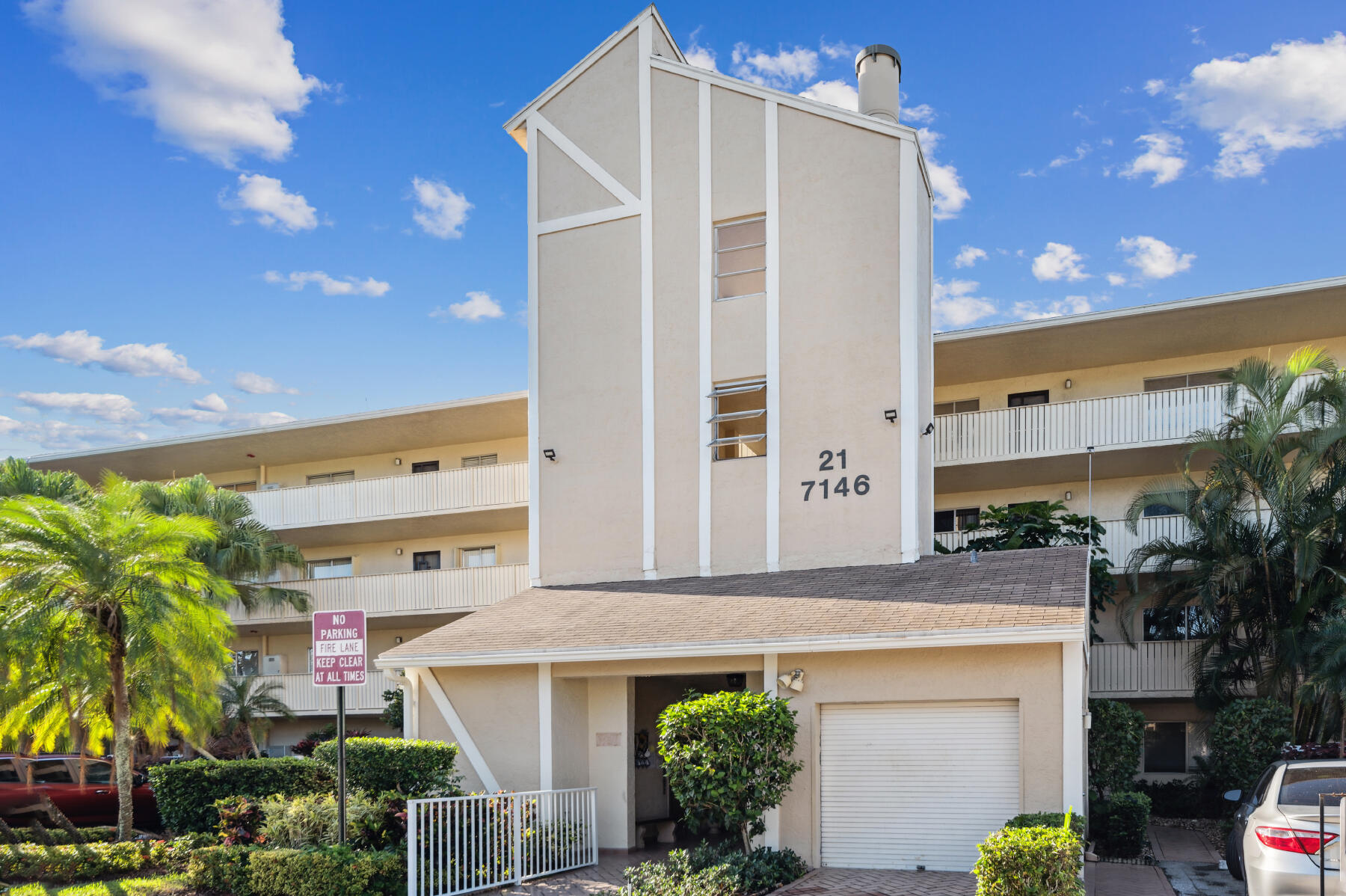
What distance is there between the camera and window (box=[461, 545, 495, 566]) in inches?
1063

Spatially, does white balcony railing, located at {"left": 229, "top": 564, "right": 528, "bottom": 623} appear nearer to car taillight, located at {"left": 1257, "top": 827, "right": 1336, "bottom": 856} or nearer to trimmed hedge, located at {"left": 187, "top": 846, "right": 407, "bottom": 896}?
trimmed hedge, located at {"left": 187, "top": 846, "right": 407, "bottom": 896}

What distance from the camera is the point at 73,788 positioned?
16719mm

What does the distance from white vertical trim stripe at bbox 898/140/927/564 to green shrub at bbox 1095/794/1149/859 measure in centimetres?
435

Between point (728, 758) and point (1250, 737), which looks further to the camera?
point (1250, 737)

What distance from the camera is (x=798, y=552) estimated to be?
53.1ft

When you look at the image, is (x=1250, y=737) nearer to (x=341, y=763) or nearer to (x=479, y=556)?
(x=341, y=763)

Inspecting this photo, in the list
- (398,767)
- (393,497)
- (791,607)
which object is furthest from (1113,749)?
(393,497)

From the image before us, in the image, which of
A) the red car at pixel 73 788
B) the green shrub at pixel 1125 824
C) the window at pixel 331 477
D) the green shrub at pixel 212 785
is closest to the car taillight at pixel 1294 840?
the green shrub at pixel 1125 824

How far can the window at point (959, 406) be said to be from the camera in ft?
78.3

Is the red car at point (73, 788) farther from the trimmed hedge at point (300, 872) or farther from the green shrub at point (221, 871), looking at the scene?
the trimmed hedge at point (300, 872)

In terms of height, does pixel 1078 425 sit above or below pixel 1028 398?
below

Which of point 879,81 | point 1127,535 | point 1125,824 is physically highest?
point 879,81

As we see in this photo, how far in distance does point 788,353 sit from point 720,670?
558 cm

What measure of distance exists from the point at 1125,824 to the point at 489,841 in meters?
8.76
